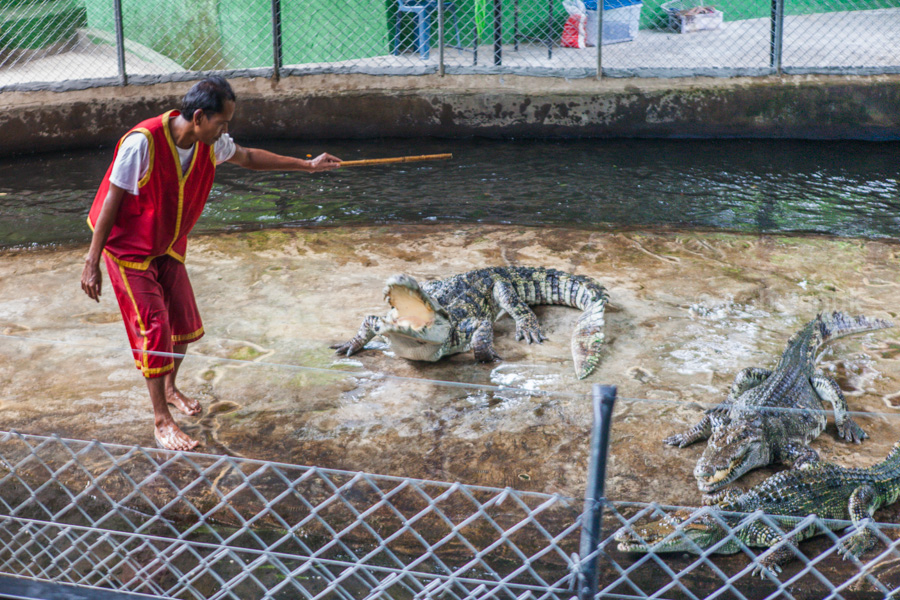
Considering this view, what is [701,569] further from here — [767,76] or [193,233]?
[767,76]

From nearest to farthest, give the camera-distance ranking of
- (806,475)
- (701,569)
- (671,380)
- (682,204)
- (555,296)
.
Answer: (701,569) → (806,475) → (671,380) → (555,296) → (682,204)

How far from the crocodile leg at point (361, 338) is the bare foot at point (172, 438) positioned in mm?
1081

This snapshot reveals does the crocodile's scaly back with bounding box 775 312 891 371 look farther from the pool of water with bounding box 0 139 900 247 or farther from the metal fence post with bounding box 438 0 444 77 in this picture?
the metal fence post with bounding box 438 0 444 77

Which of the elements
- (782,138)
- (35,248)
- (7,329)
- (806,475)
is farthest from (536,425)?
(782,138)

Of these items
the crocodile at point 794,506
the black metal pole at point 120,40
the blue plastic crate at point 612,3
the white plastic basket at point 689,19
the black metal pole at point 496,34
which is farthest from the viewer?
the white plastic basket at point 689,19

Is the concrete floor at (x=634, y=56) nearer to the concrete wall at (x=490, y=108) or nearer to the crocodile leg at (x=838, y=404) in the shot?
the concrete wall at (x=490, y=108)

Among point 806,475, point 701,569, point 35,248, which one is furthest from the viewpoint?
point 35,248

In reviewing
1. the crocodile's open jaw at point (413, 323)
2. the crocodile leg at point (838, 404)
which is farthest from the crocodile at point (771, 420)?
the crocodile's open jaw at point (413, 323)

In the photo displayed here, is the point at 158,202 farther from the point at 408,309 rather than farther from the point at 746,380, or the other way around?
the point at 746,380

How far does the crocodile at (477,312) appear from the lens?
412cm

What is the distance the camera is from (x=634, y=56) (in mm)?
10016

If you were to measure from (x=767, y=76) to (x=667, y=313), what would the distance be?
4801mm

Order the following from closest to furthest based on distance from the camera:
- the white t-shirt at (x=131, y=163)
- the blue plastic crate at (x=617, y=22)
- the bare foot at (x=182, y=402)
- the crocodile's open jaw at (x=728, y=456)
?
the white t-shirt at (x=131, y=163) → the crocodile's open jaw at (x=728, y=456) → the bare foot at (x=182, y=402) → the blue plastic crate at (x=617, y=22)

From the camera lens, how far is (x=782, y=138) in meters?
8.22
